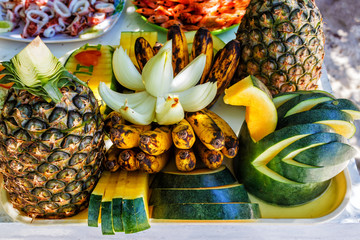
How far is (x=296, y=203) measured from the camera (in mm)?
1183

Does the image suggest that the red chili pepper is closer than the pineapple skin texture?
No

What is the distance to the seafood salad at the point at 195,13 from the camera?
5.98ft

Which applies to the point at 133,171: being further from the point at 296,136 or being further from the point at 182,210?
the point at 296,136

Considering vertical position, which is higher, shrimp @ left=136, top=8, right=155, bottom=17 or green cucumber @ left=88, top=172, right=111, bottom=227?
shrimp @ left=136, top=8, right=155, bottom=17

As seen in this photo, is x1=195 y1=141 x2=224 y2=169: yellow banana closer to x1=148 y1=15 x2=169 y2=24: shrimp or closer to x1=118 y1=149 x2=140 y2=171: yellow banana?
x1=118 y1=149 x2=140 y2=171: yellow banana

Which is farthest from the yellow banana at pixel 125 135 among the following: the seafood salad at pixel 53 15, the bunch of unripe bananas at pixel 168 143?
the seafood salad at pixel 53 15

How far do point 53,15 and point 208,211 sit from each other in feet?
5.01

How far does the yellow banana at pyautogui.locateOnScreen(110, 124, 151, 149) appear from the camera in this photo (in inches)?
42.7

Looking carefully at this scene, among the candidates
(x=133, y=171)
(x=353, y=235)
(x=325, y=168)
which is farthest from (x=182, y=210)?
(x=353, y=235)

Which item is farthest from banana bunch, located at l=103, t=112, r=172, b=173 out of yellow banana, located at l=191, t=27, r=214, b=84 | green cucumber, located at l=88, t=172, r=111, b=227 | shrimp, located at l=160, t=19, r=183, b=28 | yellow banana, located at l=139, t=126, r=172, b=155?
shrimp, located at l=160, t=19, r=183, b=28

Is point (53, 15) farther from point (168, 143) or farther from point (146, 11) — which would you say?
point (168, 143)

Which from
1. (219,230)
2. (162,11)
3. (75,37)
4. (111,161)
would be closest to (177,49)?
(111,161)

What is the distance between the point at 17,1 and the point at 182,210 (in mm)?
1688

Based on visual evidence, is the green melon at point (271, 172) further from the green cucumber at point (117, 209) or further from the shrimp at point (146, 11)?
the shrimp at point (146, 11)
